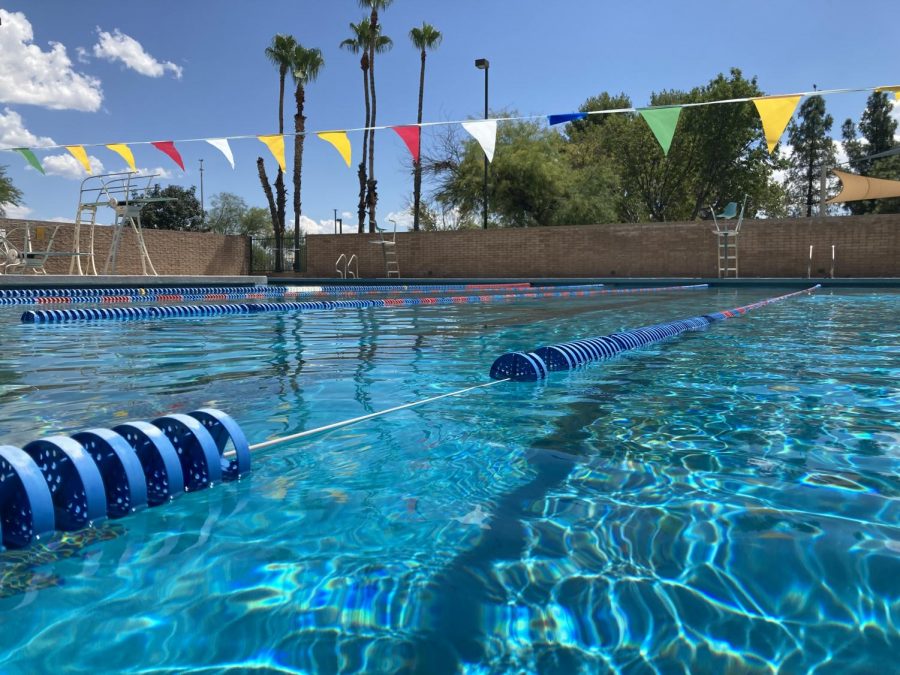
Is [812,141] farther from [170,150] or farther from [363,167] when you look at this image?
[170,150]

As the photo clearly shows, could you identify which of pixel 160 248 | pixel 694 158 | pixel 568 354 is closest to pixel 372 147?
pixel 160 248

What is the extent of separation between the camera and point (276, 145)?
11.5 meters

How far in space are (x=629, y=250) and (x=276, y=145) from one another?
1294 cm

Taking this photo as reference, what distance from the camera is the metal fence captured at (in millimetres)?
26031

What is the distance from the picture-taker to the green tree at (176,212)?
4547cm

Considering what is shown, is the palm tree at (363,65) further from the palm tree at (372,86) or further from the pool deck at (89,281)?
the pool deck at (89,281)

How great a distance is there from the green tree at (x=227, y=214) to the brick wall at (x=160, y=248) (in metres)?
42.3

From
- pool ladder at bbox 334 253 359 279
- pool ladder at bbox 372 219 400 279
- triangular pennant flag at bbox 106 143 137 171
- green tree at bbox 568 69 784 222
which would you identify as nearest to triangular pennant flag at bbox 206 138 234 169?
triangular pennant flag at bbox 106 143 137 171

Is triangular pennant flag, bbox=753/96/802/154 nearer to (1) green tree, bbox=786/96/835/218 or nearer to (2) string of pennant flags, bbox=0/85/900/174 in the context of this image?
(2) string of pennant flags, bbox=0/85/900/174

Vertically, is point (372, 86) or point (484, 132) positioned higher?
point (372, 86)

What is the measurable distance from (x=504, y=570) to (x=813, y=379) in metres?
3.73

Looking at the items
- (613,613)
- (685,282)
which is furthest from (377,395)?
(685,282)

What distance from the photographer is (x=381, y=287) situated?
18375 millimetres

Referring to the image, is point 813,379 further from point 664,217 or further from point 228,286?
point 664,217
